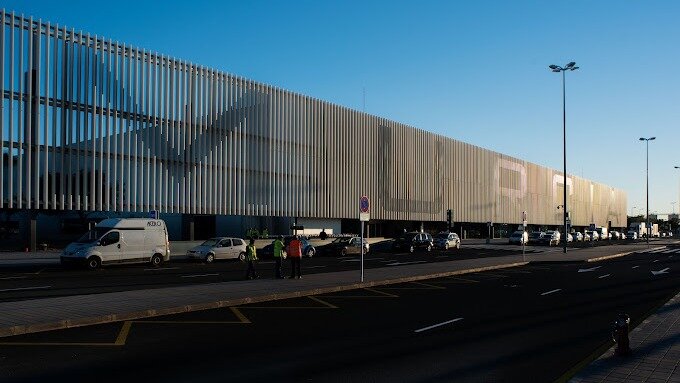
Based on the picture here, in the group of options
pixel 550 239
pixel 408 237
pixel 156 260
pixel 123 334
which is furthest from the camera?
pixel 550 239

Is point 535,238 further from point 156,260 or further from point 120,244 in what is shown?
point 120,244

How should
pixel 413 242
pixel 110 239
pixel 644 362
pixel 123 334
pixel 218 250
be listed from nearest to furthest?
pixel 644 362 → pixel 123 334 → pixel 110 239 → pixel 218 250 → pixel 413 242

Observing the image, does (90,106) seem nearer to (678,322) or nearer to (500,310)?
(500,310)

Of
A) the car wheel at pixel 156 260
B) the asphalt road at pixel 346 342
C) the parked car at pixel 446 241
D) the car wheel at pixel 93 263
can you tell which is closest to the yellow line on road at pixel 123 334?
the asphalt road at pixel 346 342

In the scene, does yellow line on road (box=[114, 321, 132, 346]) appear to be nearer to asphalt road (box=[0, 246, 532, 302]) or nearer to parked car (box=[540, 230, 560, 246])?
asphalt road (box=[0, 246, 532, 302])

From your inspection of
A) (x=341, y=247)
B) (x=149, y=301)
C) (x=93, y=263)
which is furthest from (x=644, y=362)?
(x=341, y=247)

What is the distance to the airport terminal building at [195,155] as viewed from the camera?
3931 centimetres

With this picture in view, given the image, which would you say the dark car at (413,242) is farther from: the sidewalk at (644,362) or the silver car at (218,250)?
the sidewalk at (644,362)

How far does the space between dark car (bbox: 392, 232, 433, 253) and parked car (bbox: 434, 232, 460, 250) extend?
3.64 metres

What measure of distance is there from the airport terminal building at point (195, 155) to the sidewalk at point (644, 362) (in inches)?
1397

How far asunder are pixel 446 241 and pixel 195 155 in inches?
860

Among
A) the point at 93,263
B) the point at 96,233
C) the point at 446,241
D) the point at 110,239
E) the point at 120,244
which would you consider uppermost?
the point at 96,233

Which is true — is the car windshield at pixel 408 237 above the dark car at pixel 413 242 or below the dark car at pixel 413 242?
above

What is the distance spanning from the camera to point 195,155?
49125 mm
